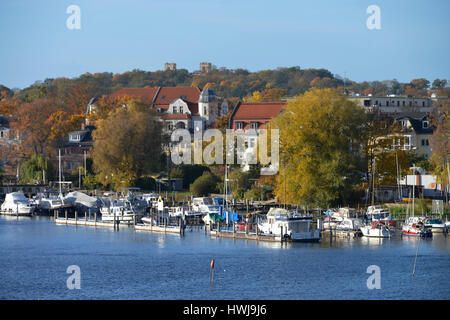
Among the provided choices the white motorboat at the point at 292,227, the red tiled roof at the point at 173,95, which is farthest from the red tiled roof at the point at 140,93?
the white motorboat at the point at 292,227

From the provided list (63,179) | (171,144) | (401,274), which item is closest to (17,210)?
(63,179)

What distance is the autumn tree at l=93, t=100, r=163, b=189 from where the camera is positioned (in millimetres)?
94438

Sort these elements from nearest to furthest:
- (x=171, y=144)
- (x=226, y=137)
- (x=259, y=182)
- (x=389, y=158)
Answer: (x=389, y=158), (x=259, y=182), (x=226, y=137), (x=171, y=144)

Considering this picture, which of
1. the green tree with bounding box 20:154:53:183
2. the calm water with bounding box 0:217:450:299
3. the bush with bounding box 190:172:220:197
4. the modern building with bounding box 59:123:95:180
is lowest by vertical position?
the calm water with bounding box 0:217:450:299

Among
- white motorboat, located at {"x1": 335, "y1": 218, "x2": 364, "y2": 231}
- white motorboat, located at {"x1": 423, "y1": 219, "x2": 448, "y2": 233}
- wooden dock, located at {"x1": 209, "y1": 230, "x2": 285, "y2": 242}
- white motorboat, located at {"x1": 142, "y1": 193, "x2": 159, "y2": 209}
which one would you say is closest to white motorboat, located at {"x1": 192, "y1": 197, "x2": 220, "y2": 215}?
white motorboat, located at {"x1": 142, "y1": 193, "x2": 159, "y2": 209}

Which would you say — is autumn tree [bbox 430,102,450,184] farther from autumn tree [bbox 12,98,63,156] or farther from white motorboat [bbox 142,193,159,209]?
autumn tree [bbox 12,98,63,156]

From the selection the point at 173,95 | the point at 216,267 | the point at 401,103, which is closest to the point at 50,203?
the point at 216,267

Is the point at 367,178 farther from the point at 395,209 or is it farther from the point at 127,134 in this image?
the point at 127,134

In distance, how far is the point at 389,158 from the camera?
7806 centimetres

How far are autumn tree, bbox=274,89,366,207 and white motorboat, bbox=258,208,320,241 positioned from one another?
9.73 metres

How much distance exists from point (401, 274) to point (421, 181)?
33761mm

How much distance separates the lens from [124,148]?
9469 centimetres

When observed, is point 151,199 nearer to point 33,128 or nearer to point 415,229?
point 33,128
